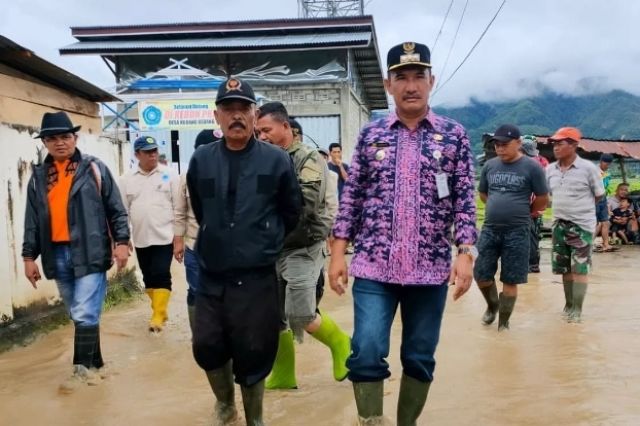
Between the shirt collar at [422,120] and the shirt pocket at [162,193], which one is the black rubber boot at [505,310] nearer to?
the shirt collar at [422,120]

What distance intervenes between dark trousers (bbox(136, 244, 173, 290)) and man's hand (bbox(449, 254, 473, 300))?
12.8ft

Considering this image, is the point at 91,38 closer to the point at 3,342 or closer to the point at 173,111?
the point at 173,111

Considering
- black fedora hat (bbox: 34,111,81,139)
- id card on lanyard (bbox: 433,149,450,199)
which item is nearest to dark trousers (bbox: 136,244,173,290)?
black fedora hat (bbox: 34,111,81,139)

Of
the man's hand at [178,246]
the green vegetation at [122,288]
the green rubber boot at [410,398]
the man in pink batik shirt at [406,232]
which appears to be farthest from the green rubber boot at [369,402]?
the green vegetation at [122,288]

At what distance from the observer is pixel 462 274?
2986 mm

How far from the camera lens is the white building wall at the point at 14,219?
5.74m

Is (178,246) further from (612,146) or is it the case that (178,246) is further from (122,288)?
(612,146)

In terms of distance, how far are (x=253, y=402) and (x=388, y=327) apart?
2.88ft

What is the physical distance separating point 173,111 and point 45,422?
1071cm

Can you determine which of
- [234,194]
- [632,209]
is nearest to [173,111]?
[632,209]

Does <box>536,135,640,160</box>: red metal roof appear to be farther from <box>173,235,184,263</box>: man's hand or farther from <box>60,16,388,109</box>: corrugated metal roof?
<box>173,235,184,263</box>: man's hand

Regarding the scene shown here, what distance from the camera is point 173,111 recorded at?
13844 mm

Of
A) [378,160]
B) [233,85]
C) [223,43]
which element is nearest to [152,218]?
[233,85]

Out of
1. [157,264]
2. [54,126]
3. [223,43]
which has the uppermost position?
[223,43]
